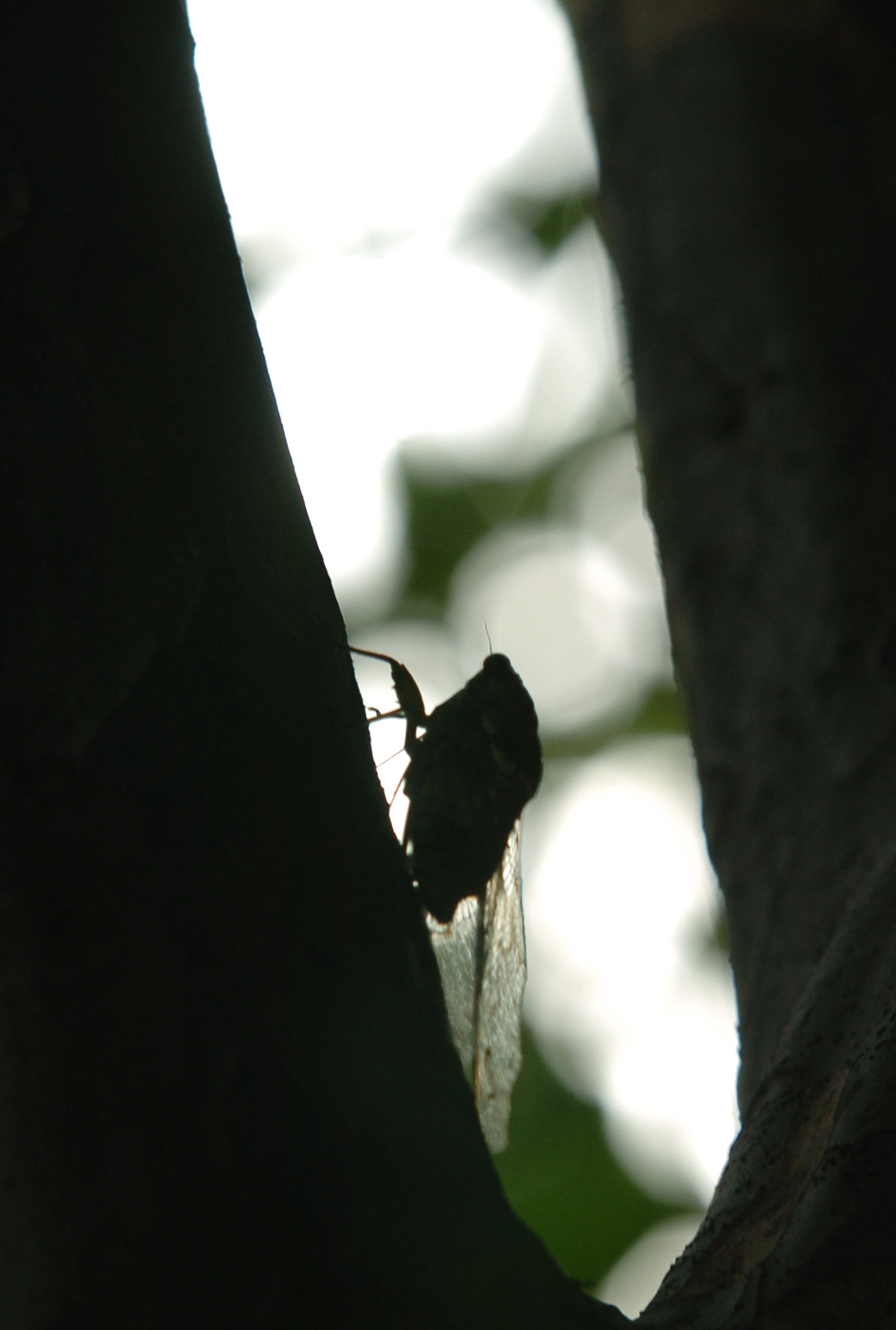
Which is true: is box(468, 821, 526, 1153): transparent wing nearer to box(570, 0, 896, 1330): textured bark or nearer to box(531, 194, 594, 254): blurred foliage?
box(570, 0, 896, 1330): textured bark

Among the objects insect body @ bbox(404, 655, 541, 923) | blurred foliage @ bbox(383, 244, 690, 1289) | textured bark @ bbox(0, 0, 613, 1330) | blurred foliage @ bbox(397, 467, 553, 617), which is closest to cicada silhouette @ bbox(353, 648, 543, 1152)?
insect body @ bbox(404, 655, 541, 923)

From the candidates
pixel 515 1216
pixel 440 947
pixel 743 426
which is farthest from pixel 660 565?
pixel 515 1216

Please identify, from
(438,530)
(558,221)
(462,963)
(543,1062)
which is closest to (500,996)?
(462,963)

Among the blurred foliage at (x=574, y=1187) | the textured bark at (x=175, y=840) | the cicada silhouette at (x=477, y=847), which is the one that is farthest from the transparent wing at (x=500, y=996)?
the blurred foliage at (x=574, y=1187)

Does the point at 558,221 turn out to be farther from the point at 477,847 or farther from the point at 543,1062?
the point at 477,847

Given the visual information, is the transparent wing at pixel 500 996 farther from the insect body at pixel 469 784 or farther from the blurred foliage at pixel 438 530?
the blurred foliage at pixel 438 530

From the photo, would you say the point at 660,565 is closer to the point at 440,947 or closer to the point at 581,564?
the point at 440,947
